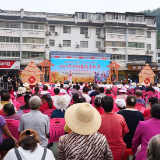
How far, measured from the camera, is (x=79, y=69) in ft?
84.7

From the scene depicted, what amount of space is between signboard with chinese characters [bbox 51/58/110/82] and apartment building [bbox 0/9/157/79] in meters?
6.38

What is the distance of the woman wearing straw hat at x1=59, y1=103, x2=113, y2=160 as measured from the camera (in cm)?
234

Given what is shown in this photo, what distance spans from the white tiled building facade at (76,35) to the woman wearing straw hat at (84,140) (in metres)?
28.5

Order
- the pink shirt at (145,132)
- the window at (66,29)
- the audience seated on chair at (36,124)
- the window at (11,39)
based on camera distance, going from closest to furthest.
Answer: the pink shirt at (145,132) → the audience seated on chair at (36,124) → the window at (11,39) → the window at (66,29)

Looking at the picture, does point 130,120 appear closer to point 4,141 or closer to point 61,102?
point 61,102

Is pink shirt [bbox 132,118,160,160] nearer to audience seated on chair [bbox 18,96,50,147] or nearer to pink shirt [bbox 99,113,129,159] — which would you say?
pink shirt [bbox 99,113,129,159]

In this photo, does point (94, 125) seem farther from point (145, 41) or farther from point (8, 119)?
point (145, 41)

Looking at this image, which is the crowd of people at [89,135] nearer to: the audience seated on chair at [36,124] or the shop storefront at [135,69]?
the audience seated on chair at [36,124]

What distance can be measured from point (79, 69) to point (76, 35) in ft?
29.8

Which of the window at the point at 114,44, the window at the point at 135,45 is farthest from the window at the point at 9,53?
the window at the point at 135,45

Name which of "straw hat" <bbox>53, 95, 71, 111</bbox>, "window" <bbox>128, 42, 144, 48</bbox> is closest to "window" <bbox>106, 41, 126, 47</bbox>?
"window" <bbox>128, 42, 144, 48</bbox>

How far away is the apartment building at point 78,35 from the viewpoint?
30.5 m

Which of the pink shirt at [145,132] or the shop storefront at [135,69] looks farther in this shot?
the shop storefront at [135,69]

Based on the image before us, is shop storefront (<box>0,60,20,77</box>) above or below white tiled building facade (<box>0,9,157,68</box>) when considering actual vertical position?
below
